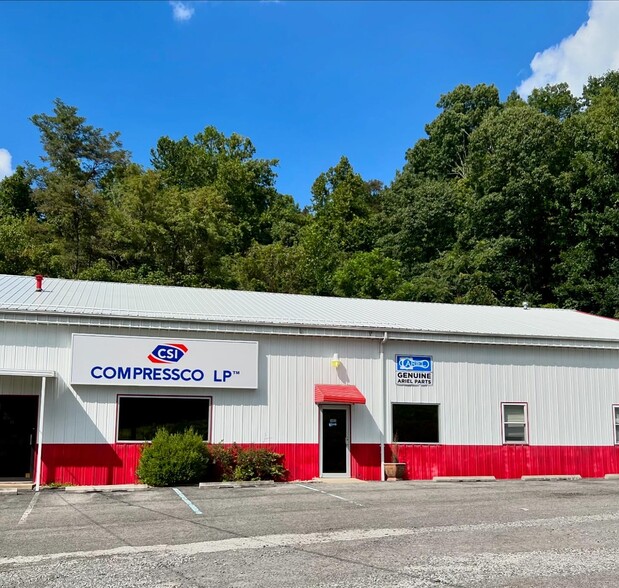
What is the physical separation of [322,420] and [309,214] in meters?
42.5

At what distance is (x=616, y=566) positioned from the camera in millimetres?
8008

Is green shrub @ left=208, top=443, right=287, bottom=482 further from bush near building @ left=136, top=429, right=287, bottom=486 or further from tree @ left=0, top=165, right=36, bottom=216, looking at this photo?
tree @ left=0, top=165, right=36, bottom=216

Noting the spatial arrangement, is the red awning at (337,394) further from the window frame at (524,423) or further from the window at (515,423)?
the window at (515,423)

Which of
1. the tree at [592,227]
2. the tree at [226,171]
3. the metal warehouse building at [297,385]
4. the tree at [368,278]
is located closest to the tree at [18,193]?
the tree at [226,171]

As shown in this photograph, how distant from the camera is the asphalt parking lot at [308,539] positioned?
7.52 m

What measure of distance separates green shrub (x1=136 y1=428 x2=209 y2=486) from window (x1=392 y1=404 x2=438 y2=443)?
18.1 ft

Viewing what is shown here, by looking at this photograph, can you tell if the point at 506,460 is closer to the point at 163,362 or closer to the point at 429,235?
the point at 163,362

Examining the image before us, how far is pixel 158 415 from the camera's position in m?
17.2

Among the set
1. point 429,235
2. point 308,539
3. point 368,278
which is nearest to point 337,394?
point 308,539

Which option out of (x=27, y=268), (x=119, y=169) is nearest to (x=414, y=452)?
(x=27, y=268)

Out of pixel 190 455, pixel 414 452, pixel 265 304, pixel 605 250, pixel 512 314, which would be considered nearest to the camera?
pixel 190 455

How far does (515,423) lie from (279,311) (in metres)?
7.58

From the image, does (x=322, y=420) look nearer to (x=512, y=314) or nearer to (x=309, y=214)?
(x=512, y=314)

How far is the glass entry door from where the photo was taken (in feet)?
60.2
